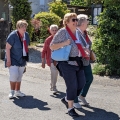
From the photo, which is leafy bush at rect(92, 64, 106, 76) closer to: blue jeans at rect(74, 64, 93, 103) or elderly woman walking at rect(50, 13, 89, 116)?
blue jeans at rect(74, 64, 93, 103)

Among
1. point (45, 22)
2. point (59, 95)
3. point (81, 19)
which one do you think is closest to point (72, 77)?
point (81, 19)

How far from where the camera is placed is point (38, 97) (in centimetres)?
671

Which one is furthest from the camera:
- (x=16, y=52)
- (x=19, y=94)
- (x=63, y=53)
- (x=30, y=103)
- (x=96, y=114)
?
(x=19, y=94)

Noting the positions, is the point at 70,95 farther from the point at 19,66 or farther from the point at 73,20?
the point at 19,66

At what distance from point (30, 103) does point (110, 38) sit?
10.4 feet

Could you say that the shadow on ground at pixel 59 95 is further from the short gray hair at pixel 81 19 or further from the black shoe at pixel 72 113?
the short gray hair at pixel 81 19

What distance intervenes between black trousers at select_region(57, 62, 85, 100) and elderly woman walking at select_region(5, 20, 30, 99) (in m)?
1.49

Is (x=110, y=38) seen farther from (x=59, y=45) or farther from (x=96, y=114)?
(x=59, y=45)

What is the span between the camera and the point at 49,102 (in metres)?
6.30

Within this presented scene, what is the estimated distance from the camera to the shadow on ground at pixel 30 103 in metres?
5.96

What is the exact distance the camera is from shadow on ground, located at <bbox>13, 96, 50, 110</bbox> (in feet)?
19.6

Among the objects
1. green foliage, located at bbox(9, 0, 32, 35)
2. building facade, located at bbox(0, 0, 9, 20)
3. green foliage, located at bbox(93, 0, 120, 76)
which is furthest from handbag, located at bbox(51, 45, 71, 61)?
building facade, located at bbox(0, 0, 9, 20)

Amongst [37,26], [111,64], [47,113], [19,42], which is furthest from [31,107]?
[37,26]

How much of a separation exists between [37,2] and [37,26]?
73.3ft
